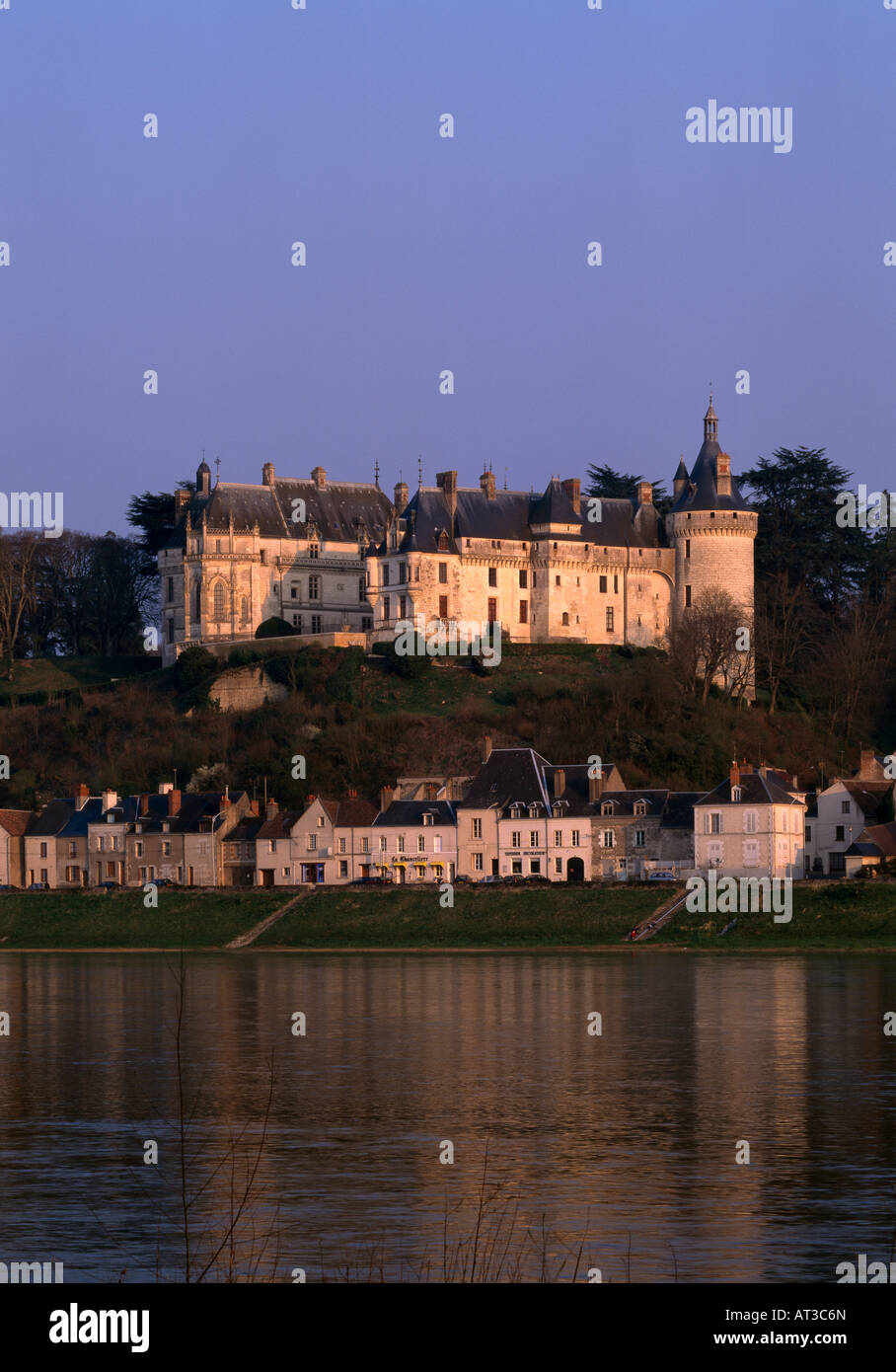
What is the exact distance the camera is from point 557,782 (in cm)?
7394

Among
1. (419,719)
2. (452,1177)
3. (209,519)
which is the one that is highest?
(209,519)

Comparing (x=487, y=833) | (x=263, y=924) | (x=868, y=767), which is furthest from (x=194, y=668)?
(x=868, y=767)

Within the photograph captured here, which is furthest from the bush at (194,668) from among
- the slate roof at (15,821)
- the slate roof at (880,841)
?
the slate roof at (880,841)

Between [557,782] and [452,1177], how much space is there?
51.9 m

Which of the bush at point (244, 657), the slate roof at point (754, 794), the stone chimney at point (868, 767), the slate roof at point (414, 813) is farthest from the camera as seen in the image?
the bush at point (244, 657)

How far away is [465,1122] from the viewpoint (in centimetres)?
2680

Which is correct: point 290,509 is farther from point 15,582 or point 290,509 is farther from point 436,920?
point 436,920

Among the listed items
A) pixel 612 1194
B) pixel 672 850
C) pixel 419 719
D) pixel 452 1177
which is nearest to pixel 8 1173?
pixel 452 1177

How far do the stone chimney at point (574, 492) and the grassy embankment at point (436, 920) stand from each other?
131ft

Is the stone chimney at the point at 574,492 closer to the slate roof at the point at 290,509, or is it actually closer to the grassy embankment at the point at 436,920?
the slate roof at the point at 290,509

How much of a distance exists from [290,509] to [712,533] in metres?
22.5

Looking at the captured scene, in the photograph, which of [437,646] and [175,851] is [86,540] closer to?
[437,646]

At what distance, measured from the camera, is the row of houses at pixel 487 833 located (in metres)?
69.4

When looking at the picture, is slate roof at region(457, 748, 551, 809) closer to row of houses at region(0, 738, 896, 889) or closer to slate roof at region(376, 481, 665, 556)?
row of houses at region(0, 738, 896, 889)
